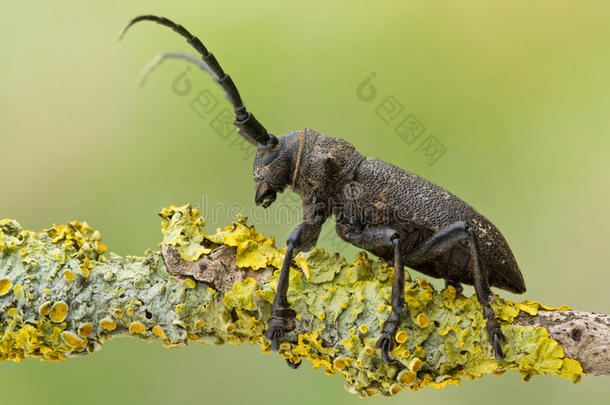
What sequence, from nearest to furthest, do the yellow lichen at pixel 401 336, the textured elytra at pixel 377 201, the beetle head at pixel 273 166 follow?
the yellow lichen at pixel 401 336
the textured elytra at pixel 377 201
the beetle head at pixel 273 166

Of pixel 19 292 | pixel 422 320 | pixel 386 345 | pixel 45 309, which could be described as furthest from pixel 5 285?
pixel 422 320

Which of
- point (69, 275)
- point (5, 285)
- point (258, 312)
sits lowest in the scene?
point (5, 285)

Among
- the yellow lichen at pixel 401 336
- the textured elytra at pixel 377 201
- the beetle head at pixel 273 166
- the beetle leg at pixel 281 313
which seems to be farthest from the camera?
the beetle head at pixel 273 166

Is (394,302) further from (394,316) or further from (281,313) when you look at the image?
(281,313)

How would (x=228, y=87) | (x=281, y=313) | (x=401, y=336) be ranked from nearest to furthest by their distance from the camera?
(x=401, y=336) → (x=281, y=313) → (x=228, y=87)

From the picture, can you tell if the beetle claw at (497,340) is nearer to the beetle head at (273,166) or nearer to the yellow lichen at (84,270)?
the beetle head at (273,166)

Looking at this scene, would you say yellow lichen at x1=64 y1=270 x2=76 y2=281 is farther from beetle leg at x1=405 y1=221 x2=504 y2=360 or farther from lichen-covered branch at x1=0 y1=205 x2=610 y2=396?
beetle leg at x1=405 y1=221 x2=504 y2=360

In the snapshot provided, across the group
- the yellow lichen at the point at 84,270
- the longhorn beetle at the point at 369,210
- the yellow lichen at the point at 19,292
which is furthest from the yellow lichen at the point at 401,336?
the yellow lichen at the point at 19,292
